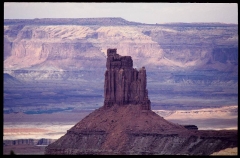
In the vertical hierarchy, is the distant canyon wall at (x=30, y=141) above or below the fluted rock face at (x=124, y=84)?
below

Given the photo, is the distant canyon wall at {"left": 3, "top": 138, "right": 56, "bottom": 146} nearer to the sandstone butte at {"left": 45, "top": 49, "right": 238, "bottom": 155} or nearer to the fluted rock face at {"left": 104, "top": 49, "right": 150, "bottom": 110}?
the sandstone butte at {"left": 45, "top": 49, "right": 238, "bottom": 155}

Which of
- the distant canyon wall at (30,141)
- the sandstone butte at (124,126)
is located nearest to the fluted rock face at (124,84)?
the sandstone butte at (124,126)

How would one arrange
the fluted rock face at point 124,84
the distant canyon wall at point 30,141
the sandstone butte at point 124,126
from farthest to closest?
the distant canyon wall at point 30,141 < the fluted rock face at point 124,84 < the sandstone butte at point 124,126

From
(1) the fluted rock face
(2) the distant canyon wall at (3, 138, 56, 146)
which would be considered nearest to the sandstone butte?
(1) the fluted rock face

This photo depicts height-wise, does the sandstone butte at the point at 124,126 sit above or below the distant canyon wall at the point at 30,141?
above

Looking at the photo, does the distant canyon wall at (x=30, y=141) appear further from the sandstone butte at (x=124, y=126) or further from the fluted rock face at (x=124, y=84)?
the fluted rock face at (x=124, y=84)

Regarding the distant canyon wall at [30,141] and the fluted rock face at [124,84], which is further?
the distant canyon wall at [30,141]

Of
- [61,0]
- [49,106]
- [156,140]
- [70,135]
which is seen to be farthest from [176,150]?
[49,106]

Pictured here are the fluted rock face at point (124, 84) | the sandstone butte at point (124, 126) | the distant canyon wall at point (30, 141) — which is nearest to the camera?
the sandstone butte at point (124, 126)
